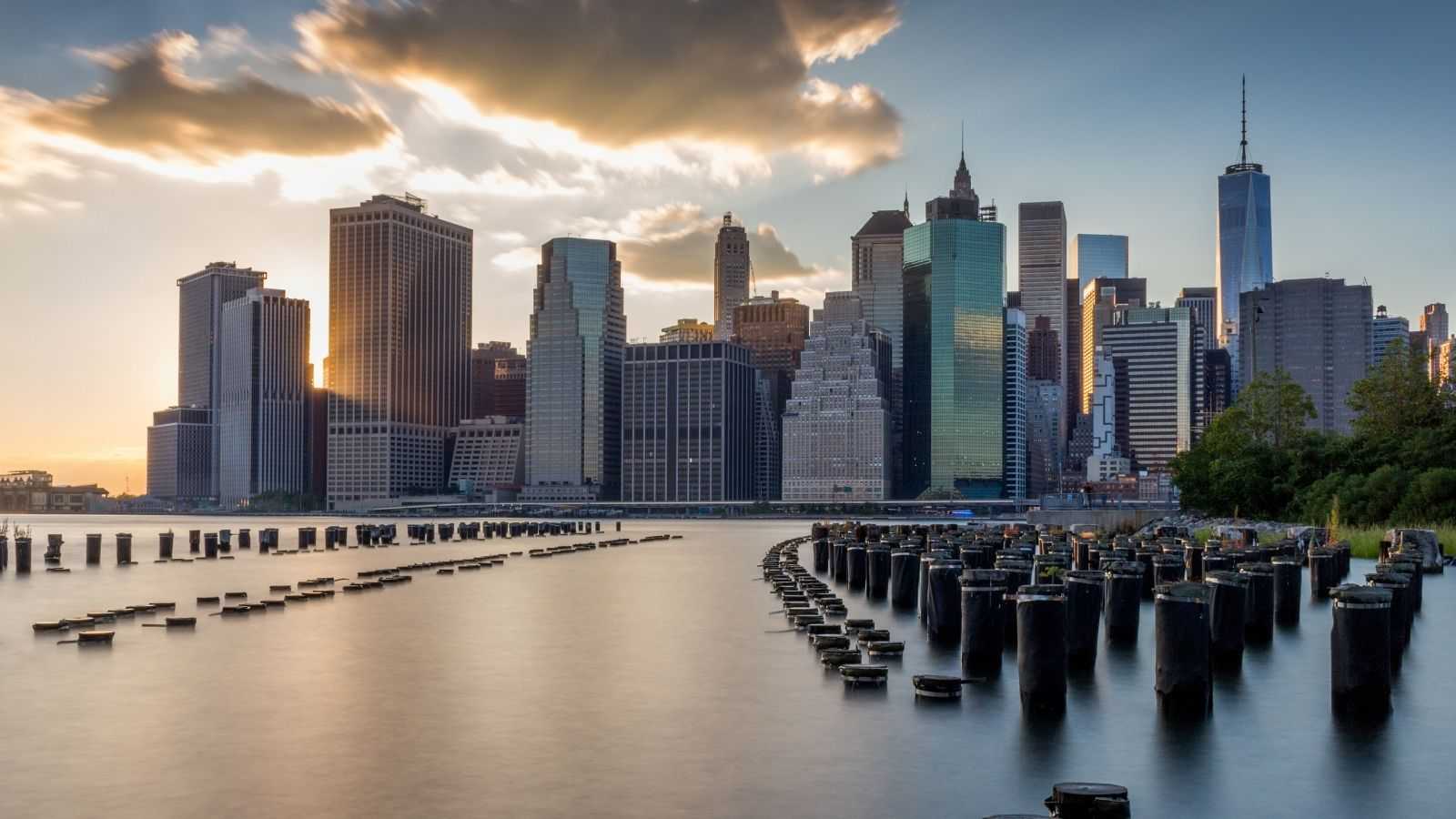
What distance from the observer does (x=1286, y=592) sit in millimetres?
36719

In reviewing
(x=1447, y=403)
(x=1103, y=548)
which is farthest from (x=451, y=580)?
(x=1447, y=403)

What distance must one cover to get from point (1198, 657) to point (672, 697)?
31.0 ft

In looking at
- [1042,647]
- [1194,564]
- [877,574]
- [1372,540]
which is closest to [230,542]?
[877,574]

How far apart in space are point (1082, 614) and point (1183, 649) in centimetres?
551

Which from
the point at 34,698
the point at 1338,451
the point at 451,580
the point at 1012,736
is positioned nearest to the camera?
the point at 1012,736

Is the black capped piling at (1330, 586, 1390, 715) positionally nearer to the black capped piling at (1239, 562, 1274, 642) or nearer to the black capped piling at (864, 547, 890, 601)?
the black capped piling at (1239, 562, 1274, 642)

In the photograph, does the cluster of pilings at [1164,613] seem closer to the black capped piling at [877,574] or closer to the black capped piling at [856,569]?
the black capped piling at [877,574]

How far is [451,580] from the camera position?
61.0 metres

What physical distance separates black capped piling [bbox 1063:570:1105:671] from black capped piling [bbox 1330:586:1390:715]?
4.93m

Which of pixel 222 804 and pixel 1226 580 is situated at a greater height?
pixel 1226 580

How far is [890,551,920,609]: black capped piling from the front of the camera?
4269cm

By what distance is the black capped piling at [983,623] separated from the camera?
84.3ft

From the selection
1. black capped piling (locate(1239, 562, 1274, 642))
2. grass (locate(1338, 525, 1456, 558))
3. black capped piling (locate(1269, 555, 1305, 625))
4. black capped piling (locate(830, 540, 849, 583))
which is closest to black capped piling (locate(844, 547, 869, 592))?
black capped piling (locate(830, 540, 849, 583))

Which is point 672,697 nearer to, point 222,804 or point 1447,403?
point 222,804
